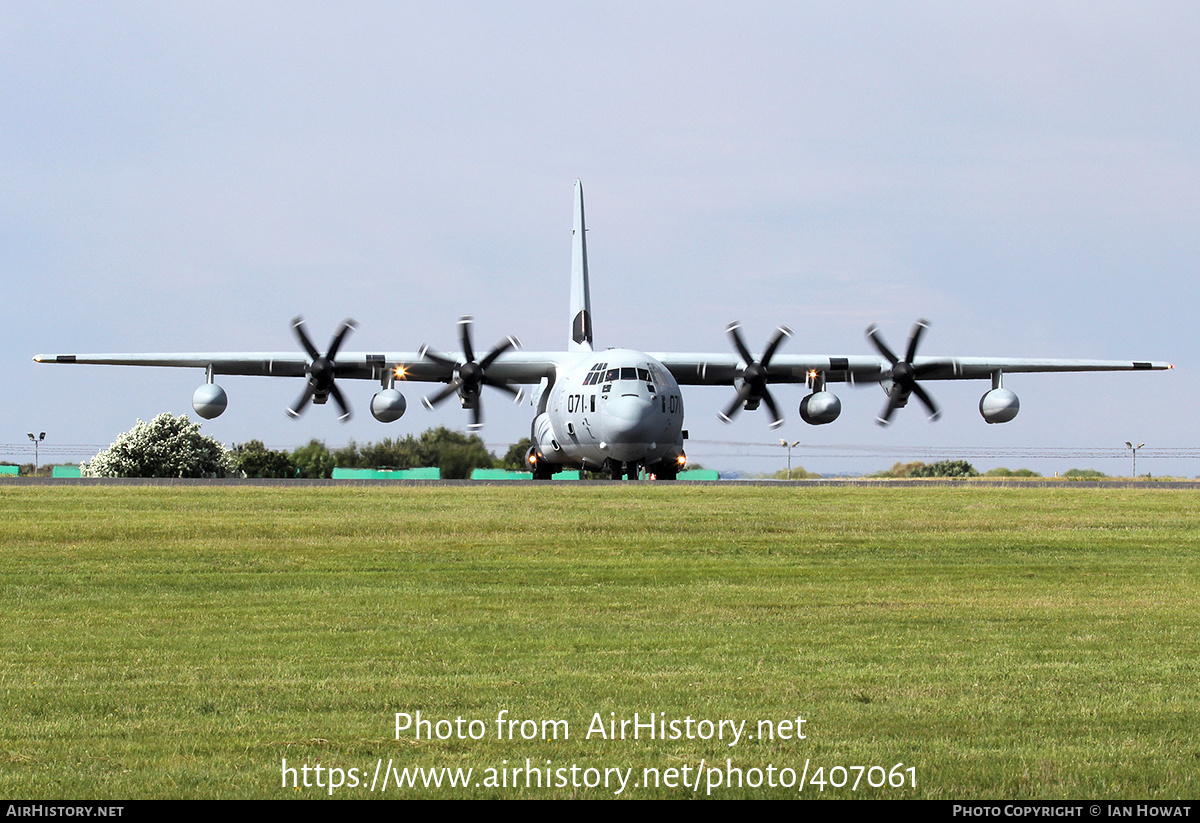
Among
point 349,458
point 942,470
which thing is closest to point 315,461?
point 349,458

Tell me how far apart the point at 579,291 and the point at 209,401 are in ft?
54.2

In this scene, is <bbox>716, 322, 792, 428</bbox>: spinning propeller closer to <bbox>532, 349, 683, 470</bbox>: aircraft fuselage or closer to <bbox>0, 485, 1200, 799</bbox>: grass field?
<bbox>532, 349, 683, 470</bbox>: aircraft fuselage

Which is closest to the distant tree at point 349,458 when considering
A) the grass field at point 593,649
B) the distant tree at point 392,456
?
the distant tree at point 392,456

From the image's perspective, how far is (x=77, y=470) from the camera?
64750 mm

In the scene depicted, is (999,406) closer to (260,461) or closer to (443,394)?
(443,394)

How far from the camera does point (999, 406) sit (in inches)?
1581

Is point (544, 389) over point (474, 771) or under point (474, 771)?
over

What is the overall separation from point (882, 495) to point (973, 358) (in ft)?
57.5

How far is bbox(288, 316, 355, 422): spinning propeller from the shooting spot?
3984 centimetres

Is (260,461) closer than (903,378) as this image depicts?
No

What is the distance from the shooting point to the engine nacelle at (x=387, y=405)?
37219 mm

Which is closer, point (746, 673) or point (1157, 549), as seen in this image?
point (746, 673)
